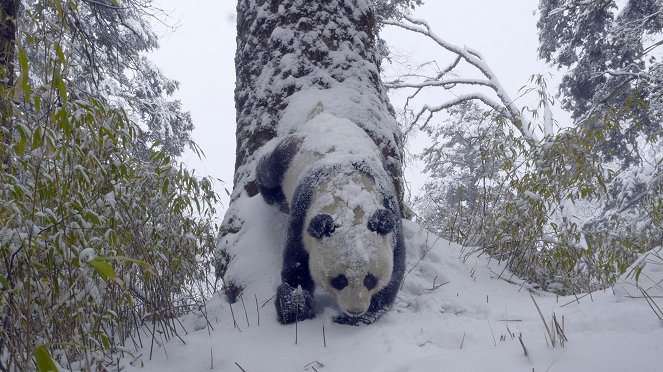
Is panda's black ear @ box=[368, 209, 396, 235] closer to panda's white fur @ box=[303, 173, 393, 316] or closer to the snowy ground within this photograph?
panda's white fur @ box=[303, 173, 393, 316]

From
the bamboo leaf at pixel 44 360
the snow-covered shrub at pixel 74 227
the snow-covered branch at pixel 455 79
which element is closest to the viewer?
the bamboo leaf at pixel 44 360

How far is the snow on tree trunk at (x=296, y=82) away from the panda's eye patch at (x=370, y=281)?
126 cm

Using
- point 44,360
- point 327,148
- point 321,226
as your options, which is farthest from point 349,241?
point 44,360

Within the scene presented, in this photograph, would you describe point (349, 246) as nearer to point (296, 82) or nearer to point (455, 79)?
point (296, 82)

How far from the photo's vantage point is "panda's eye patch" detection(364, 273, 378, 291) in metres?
3.15

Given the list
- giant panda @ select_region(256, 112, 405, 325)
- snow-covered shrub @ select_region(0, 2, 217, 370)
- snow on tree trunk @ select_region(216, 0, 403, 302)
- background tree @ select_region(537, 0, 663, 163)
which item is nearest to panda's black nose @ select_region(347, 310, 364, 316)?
giant panda @ select_region(256, 112, 405, 325)

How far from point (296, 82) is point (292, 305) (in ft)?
7.79

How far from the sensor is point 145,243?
318 centimetres

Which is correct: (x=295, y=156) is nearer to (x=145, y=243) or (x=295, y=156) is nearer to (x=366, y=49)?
(x=145, y=243)

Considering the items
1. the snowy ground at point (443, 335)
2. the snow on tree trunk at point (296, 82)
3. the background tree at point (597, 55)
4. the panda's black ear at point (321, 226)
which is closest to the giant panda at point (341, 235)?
the panda's black ear at point (321, 226)

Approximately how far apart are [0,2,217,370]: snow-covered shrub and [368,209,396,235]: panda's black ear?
53.3 inches

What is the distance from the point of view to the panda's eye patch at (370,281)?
3.15m

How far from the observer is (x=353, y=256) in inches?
122

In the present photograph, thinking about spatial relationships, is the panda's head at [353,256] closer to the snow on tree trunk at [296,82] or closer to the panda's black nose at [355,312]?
the panda's black nose at [355,312]
